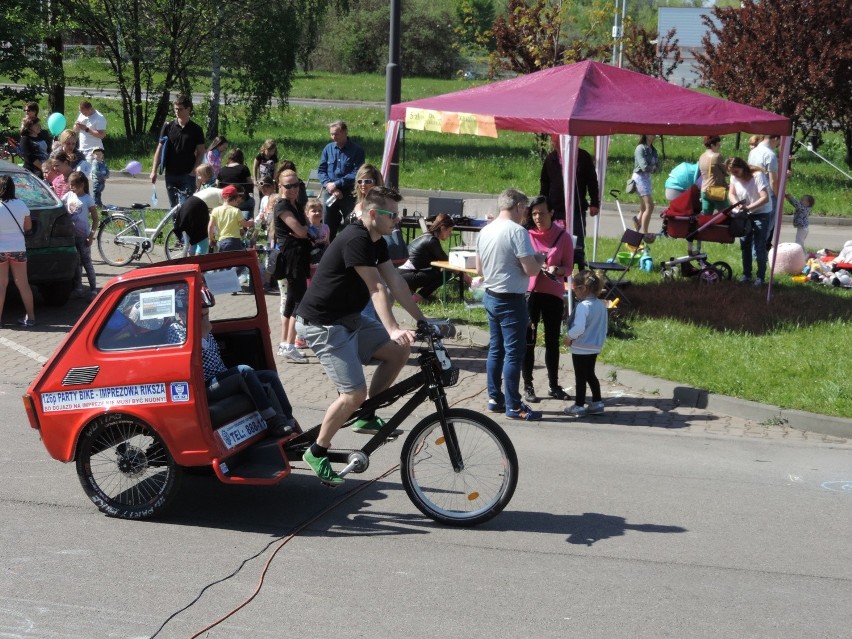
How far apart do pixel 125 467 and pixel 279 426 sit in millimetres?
943

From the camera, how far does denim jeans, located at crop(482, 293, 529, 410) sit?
9.15m

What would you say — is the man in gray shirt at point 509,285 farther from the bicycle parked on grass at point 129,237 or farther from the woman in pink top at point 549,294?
the bicycle parked on grass at point 129,237

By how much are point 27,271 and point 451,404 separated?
5.45m

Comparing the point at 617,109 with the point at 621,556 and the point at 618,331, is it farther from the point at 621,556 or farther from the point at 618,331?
the point at 621,556

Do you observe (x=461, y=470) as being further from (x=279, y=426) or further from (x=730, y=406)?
(x=730, y=406)

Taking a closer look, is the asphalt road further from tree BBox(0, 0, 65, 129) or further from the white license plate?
tree BBox(0, 0, 65, 129)

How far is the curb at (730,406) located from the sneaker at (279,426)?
4.45m

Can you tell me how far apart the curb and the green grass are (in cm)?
13

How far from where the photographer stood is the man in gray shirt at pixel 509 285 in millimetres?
9000

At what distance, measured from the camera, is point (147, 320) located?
6625 mm

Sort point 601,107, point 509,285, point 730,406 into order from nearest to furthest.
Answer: point 509,285, point 730,406, point 601,107

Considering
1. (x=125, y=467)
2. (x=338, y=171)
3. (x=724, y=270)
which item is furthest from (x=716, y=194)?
(x=125, y=467)

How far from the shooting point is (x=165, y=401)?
6.46m

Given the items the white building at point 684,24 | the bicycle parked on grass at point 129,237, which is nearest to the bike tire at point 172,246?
the bicycle parked on grass at point 129,237
